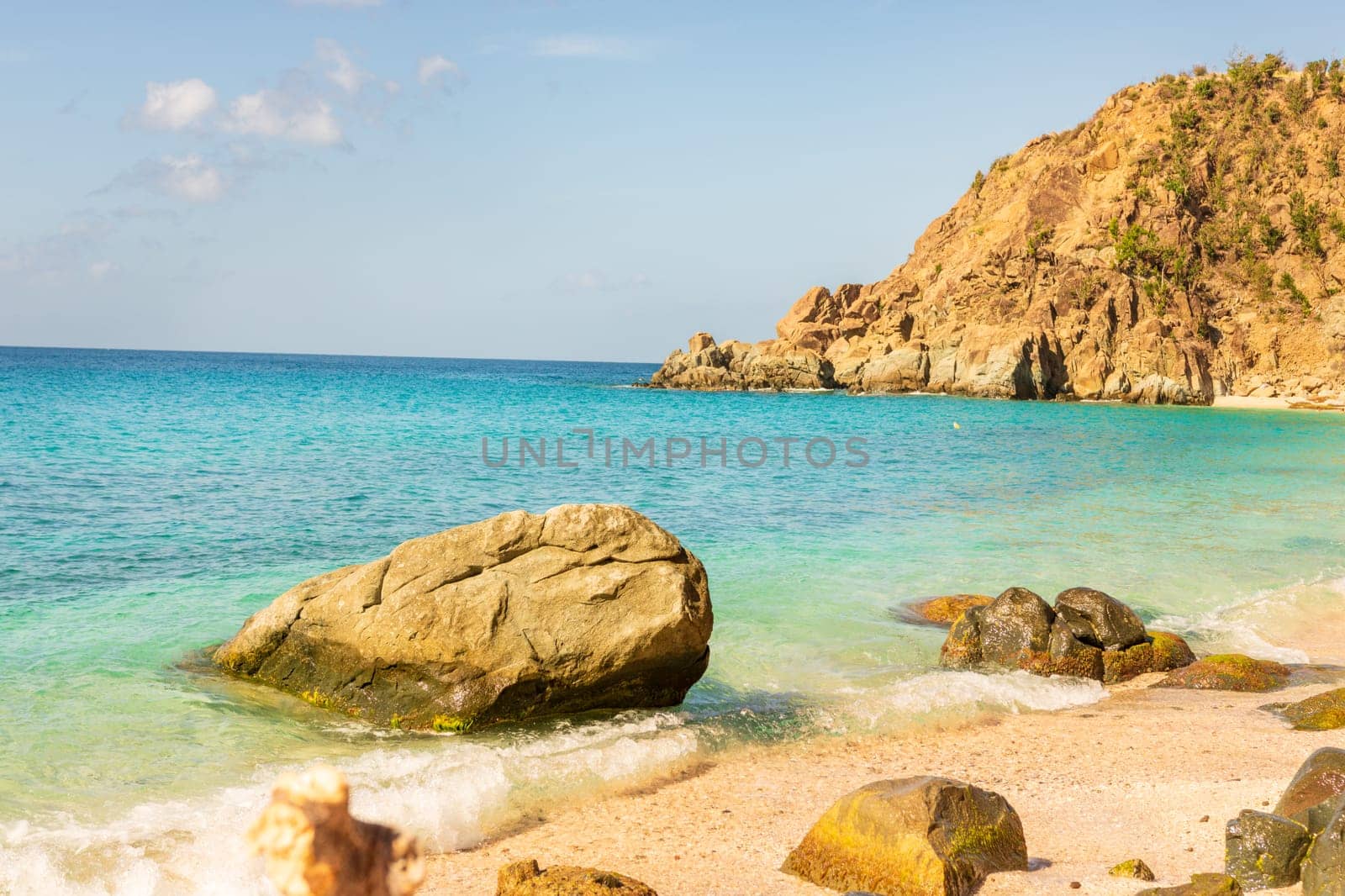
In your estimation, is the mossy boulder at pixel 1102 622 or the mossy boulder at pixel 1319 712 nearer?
the mossy boulder at pixel 1319 712

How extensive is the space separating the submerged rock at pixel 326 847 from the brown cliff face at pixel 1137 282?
76.1 meters

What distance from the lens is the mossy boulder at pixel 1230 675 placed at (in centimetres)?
1074

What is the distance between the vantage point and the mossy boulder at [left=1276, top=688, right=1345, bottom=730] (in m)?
9.02

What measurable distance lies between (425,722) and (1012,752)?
17.3 ft

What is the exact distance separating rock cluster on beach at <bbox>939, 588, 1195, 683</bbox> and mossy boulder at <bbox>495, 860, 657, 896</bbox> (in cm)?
690

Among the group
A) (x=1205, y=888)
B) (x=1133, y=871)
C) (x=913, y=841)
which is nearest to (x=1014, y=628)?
(x=1133, y=871)

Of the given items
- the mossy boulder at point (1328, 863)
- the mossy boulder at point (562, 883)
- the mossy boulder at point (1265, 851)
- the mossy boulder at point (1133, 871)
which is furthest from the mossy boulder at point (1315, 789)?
the mossy boulder at point (562, 883)

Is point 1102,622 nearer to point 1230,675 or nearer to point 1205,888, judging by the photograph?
point 1230,675

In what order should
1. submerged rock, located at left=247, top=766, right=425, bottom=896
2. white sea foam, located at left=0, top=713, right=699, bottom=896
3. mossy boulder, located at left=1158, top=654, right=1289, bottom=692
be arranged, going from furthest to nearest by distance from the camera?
mossy boulder, located at left=1158, top=654, right=1289, bottom=692 → white sea foam, located at left=0, top=713, right=699, bottom=896 → submerged rock, located at left=247, top=766, right=425, bottom=896

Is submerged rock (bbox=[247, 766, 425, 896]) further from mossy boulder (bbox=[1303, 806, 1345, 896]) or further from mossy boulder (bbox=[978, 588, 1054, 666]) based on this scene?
mossy boulder (bbox=[978, 588, 1054, 666])

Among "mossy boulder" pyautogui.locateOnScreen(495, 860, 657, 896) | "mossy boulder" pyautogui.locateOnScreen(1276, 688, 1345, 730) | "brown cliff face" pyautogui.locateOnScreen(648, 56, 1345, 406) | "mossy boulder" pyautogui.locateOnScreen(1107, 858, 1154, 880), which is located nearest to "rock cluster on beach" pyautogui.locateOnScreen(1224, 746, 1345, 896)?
"mossy boulder" pyautogui.locateOnScreen(1107, 858, 1154, 880)

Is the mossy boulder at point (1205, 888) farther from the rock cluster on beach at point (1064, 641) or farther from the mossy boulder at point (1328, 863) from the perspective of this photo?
the rock cluster on beach at point (1064, 641)

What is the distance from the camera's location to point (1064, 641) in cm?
1138

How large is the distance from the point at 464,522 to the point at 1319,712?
14.6 meters
